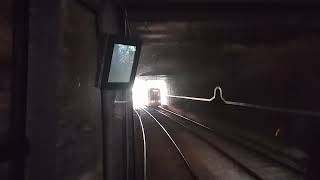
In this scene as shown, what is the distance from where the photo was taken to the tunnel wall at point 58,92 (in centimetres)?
375

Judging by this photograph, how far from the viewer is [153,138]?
56.8 feet

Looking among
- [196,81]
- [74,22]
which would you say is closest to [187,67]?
[196,81]

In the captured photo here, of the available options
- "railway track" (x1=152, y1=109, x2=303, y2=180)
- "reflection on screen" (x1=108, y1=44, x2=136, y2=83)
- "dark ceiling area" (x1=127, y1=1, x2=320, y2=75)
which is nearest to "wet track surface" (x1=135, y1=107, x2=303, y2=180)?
"railway track" (x1=152, y1=109, x2=303, y2=180)

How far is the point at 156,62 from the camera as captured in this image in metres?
22.4

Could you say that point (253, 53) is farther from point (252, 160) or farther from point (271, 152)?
point (252, 160)

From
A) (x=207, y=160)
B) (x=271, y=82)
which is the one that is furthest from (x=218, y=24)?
(x=207, y=160)

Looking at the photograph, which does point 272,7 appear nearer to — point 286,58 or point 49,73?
point 286,58

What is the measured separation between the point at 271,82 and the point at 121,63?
9163 millimetres

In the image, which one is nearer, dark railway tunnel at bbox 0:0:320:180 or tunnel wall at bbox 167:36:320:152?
dark railway tunnel at bbox 0:0:320:180

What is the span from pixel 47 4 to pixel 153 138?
13753mm

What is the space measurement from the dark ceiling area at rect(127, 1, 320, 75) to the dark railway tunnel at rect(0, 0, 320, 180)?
36 mm

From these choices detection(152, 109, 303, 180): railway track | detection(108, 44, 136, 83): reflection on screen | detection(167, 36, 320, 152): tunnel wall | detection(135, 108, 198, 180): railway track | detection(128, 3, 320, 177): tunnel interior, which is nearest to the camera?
detection(108, 44, 136, 83): reflection on screen

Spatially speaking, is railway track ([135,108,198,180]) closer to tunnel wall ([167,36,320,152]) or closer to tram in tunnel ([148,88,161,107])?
tunnel wall ([167,36,320,152])

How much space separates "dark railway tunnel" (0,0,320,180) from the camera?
3.69 meters
